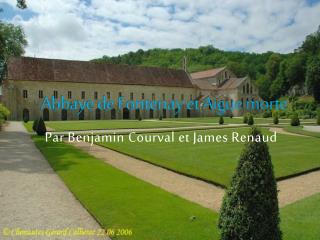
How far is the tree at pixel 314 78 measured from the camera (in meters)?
56.4

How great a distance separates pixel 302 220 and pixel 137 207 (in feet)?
9.59

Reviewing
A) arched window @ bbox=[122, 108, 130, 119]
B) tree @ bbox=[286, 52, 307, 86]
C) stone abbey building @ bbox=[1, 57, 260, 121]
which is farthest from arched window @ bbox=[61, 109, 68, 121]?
tree @ bbox=[286, 52, 307, 86]

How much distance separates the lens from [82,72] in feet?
171

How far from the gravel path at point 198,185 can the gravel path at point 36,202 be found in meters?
2.31

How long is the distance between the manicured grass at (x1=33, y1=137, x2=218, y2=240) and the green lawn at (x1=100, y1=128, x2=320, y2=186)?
1966mm

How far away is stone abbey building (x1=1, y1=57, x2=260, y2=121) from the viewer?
155 feet

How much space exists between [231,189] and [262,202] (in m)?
0.37

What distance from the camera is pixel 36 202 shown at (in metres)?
6.60

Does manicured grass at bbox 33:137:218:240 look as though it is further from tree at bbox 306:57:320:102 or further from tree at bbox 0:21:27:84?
tree at bbox 306:57:320:102

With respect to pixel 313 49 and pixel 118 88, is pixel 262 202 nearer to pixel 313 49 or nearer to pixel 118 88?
pixel 118 88

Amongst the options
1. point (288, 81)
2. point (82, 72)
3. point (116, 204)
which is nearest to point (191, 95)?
point (82, 72)

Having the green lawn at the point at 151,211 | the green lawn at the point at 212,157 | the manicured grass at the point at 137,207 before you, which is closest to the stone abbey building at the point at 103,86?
the green lawn at the point at 212,157

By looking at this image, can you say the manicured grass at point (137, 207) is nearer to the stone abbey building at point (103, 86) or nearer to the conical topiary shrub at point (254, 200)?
the conical topiary shrub at point (254, 200)

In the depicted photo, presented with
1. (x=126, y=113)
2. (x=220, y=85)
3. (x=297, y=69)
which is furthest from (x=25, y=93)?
(x=297, y=69)
